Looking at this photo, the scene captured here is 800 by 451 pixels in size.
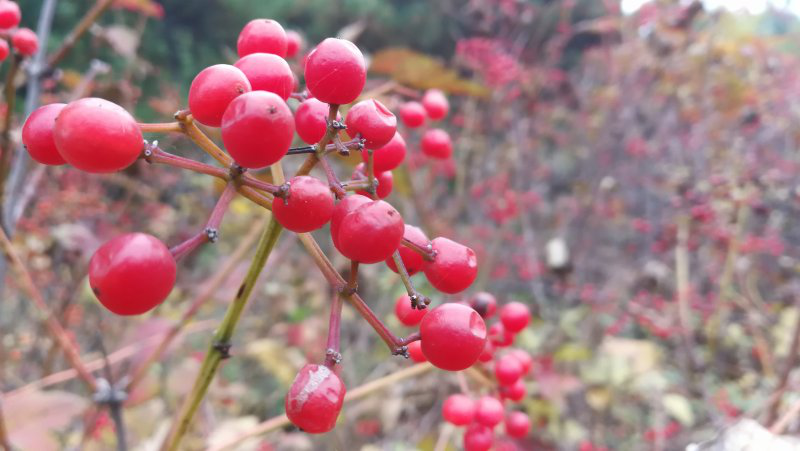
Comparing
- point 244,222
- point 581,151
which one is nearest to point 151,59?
point 244,222

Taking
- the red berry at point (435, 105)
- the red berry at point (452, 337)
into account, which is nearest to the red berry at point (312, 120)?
the red berry at point (452, 337)

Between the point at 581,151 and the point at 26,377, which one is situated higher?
the point at 581,151

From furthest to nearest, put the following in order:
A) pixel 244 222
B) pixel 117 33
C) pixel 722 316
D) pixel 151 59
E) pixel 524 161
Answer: pixel 151 59 < pixel 524 161 < pixel 244 222 < pixel 722 316 < pixel 117 33

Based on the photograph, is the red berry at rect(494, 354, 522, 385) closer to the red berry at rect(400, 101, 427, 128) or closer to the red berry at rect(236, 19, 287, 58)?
the red berry at rect(400, 101, 427, 128)

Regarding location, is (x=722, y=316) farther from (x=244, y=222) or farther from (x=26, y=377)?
(x=26, y=377)

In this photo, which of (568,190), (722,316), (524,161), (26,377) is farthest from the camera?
(568,190)

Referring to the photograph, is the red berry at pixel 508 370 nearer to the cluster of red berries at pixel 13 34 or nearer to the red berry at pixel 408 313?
the red berry at pixel 408 313
